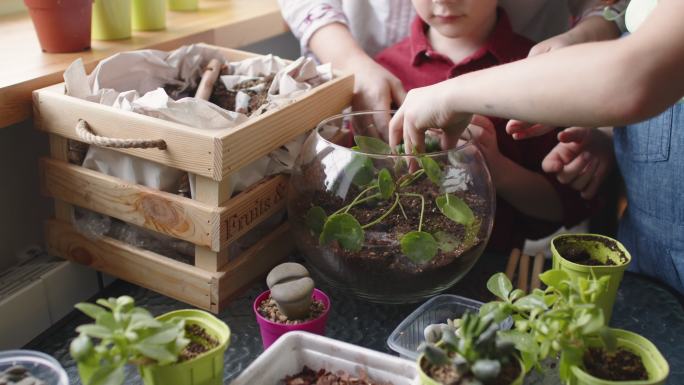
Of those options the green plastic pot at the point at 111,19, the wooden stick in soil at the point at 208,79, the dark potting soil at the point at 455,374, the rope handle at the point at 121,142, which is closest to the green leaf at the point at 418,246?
the dark potting soil at the point at 455,374

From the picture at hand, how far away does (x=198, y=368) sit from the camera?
0.62 m

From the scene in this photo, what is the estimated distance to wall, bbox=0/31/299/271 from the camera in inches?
41.0

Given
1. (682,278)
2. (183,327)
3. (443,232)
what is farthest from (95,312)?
(682,278)

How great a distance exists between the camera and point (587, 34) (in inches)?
43.9

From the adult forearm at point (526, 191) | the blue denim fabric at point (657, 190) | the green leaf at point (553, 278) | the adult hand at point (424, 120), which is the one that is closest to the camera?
the green leaf at point (553, 278)

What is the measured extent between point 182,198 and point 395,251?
28cm

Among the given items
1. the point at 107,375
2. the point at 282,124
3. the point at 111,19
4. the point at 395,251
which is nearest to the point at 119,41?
the point at 111,19

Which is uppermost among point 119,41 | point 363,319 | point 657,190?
point 119,41

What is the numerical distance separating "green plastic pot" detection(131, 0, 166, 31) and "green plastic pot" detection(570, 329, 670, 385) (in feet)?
3.23

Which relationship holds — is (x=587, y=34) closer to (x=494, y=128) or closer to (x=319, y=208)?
(x=494, y=128)

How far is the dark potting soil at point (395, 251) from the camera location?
818mm

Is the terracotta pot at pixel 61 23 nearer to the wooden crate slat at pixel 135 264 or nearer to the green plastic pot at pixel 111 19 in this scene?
the green plastic pot at pixel 111 19

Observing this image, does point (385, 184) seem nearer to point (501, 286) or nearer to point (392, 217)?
point (392, 217)

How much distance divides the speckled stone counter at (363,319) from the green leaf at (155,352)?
214mm
